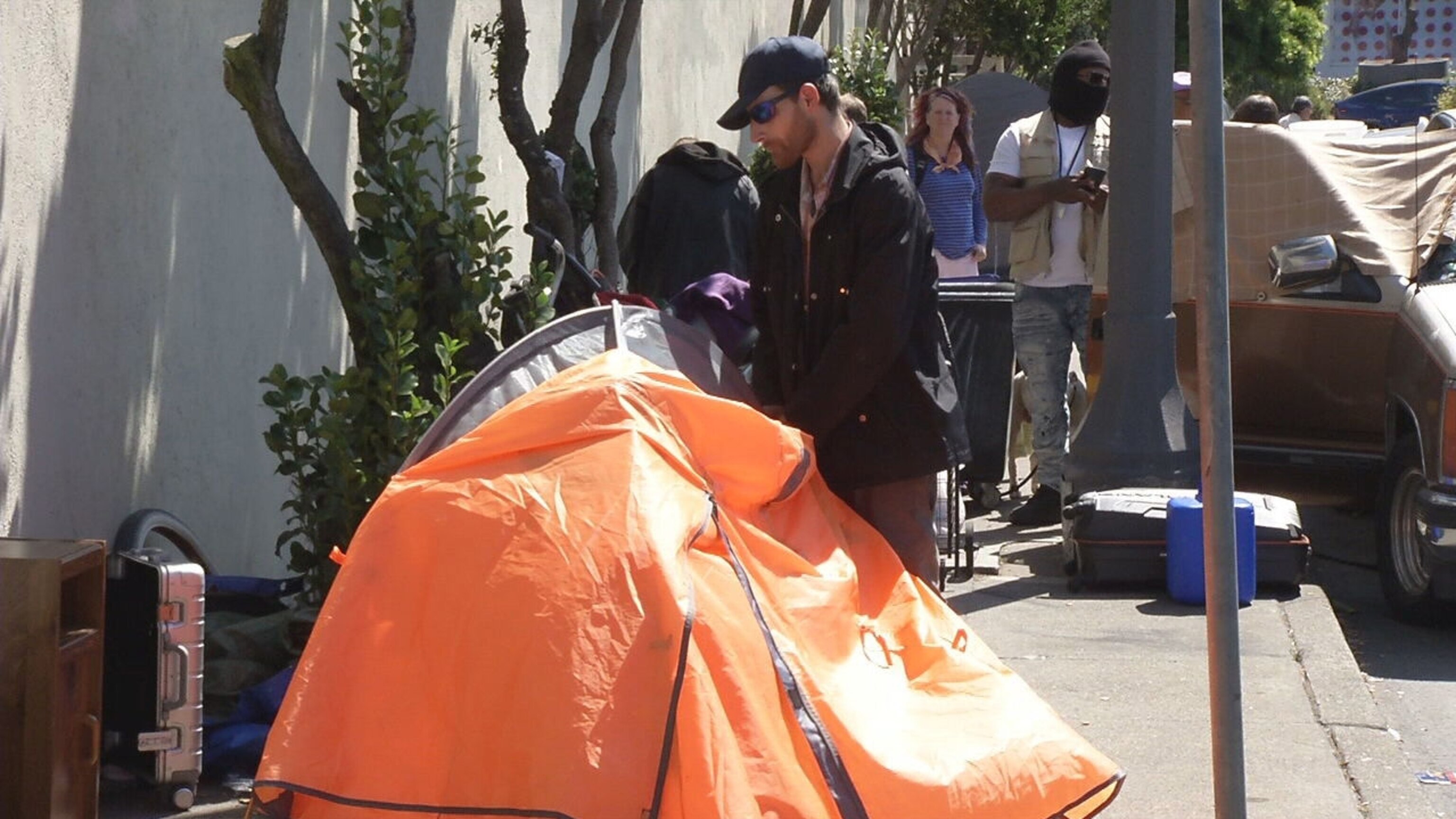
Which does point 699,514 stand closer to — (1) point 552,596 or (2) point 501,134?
(1) point 552,596

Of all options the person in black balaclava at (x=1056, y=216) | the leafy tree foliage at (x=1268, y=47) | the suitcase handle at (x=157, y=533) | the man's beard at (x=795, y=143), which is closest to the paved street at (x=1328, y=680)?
the person in black balaclava at (x=1056, y=216)

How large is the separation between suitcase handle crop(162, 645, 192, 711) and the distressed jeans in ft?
16.3

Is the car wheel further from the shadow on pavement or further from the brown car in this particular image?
the shadow on pavement

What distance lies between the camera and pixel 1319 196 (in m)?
8.54

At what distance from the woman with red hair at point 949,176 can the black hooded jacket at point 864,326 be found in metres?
5.43

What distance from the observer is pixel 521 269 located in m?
9.35

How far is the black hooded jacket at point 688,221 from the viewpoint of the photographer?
7.98 meters

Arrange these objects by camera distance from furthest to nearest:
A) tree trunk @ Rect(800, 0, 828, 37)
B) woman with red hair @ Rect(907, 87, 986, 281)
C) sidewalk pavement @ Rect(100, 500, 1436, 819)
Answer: tree trunk @ Rect(800, 0, 828, 37)
woman with red hair @ Rect(907, 87, 986, 281)
sidewalk pavement @ Rect(100, 500, 1436, 819)

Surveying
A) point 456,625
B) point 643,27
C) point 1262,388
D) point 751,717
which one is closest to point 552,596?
point 456,625

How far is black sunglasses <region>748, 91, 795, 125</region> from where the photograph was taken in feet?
14.5

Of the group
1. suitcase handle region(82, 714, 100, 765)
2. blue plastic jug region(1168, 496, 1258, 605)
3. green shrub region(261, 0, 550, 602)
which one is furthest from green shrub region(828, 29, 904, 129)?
suitcase handle region(82, 714, 100, 765)

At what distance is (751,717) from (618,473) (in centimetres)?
56

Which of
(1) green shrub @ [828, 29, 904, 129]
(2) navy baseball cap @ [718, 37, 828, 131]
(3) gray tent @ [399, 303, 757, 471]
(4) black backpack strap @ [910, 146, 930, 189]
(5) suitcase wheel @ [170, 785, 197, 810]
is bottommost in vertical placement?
(5) suitcase wheel @ [170, 785, 197, 810]

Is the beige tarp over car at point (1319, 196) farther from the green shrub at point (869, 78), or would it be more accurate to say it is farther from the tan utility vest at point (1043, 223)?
the green shrub at point (869, 78)
